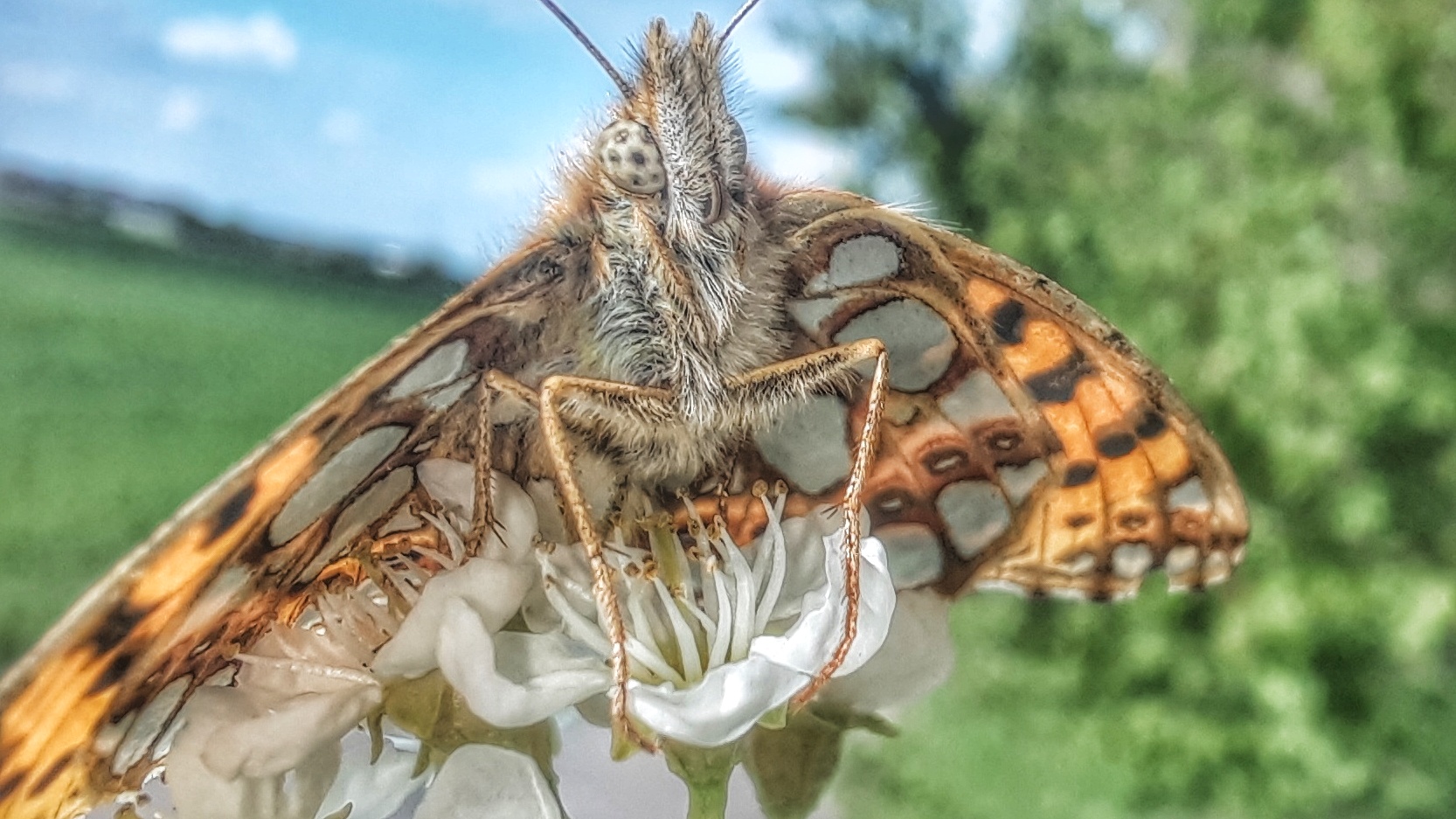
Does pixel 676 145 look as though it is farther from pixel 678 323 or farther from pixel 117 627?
pixel 117 627

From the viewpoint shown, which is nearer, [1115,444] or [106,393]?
[1115,444]

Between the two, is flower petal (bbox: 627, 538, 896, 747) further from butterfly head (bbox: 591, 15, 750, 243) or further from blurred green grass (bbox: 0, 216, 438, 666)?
blurred green grass (bbox: 0, 216, 438, 666)

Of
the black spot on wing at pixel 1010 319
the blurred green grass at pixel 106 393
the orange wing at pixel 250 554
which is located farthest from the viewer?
the blurred green grass at pixel 106 393

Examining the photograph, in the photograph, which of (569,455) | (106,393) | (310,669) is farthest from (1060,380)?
(106,393)

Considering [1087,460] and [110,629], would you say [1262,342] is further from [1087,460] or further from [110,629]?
[110,629]

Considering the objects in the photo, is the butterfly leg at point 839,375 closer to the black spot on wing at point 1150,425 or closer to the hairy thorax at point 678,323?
the hairy thorax at point 678,323

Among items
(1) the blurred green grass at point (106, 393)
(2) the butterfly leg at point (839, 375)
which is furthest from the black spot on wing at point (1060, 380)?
(1) the blurred green grass at point (106, 393)

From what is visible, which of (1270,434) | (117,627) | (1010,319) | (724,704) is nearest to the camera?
(117,627)
